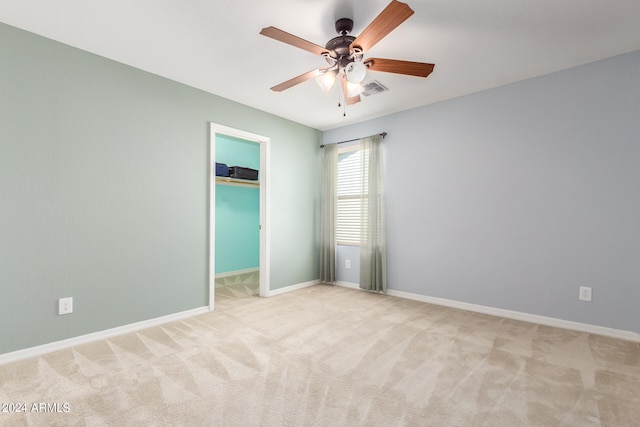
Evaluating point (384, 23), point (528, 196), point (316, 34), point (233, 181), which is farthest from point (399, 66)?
point (233, 181)

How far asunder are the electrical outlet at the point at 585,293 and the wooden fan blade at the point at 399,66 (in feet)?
8.19

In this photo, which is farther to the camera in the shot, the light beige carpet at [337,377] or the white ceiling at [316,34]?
the white ceiling at [316,34]

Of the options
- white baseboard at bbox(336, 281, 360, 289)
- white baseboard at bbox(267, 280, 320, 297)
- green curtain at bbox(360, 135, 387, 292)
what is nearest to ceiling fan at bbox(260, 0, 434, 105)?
green curtain at bbox(360, 135, 387, 292)

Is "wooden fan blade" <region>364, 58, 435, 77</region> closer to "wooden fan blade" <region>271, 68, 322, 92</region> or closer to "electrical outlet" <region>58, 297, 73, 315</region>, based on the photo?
"wooden fan blade" <region>271, 68, 322, 92</region>

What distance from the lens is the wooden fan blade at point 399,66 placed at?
2.17m

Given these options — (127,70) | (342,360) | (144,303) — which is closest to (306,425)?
(342,360)

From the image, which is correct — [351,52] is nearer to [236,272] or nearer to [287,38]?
[287,38]

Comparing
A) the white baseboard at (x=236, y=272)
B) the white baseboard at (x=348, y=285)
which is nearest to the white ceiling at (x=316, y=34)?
the white baseboard at (x=348, y=285)

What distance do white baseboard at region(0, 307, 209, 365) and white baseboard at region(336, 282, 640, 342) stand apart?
2694 mm

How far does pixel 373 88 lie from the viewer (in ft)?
11.0

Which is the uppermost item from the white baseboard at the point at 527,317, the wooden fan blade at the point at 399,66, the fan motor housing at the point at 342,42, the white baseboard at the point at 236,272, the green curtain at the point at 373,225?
the fan motor housing at the point at 342,42

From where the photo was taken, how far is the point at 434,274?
378 cm

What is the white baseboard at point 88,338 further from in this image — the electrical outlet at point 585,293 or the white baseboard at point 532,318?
the electrical outlet at point 585,293

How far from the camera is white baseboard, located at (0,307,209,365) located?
2.25 meters
